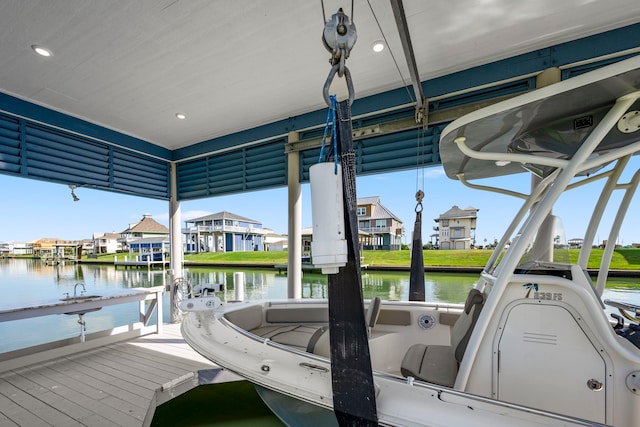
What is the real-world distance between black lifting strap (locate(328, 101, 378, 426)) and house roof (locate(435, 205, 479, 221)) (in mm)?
7433

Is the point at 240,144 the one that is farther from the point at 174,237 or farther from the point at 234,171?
the point at 174,237

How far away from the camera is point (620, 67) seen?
2.52 feet

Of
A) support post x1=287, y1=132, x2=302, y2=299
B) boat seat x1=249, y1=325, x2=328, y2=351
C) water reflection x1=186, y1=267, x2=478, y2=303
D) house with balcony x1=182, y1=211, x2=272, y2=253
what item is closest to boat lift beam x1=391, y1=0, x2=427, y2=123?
support post x1=287, y1=132, x2=302, y2=299

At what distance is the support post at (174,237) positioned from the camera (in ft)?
14.4

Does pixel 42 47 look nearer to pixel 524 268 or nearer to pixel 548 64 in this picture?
pixel 524 268

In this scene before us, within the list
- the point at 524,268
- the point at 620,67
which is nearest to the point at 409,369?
the point at 524,268

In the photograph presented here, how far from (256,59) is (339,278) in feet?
7.11

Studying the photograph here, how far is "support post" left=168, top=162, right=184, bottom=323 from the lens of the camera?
4375mm

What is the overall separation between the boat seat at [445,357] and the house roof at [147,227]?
1000 inches

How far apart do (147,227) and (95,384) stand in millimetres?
24431

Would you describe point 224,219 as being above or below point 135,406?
above

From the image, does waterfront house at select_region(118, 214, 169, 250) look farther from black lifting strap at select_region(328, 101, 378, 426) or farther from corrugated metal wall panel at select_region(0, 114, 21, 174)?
black lifting strap at select_region(328, 101, 378, 426)

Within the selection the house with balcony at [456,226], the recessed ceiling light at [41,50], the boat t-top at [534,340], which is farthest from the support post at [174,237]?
the house with balcony at [456,226]

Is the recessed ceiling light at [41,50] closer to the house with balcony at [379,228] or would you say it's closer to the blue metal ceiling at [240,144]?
the blue metal ceiling at [240,144]
